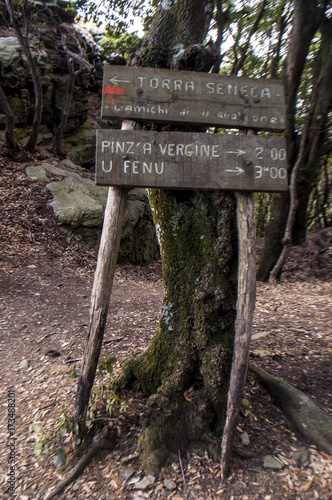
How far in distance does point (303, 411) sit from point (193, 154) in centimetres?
218

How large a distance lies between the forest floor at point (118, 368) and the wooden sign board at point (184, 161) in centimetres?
176

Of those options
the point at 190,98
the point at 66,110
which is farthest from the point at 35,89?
the point at 190,98

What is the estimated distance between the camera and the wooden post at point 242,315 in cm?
212

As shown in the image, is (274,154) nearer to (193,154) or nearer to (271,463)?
(193,154)

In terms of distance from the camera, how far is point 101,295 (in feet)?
7.70

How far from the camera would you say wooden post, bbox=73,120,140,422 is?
232 centimetres

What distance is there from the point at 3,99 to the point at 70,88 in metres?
2.61

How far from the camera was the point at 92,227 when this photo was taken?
798 centimetres

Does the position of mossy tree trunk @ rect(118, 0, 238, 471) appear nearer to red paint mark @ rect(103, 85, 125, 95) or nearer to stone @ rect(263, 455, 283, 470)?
stone @ rect(263, 455, 283, 470)

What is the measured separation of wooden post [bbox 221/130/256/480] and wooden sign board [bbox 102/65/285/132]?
599 millimetres

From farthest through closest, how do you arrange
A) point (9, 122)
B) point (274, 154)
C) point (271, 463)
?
point (9, 122) < point (274, 154) < point (271, 463)

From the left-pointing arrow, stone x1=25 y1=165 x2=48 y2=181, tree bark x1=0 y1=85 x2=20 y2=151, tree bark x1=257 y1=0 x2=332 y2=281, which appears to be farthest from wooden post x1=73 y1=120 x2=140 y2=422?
tree bark x1=0 y1=85 x2=20 y2=151

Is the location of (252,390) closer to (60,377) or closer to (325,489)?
(325,489)

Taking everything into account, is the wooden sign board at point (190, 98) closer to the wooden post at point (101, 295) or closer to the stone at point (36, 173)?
the wooden post at point (101, 295)
